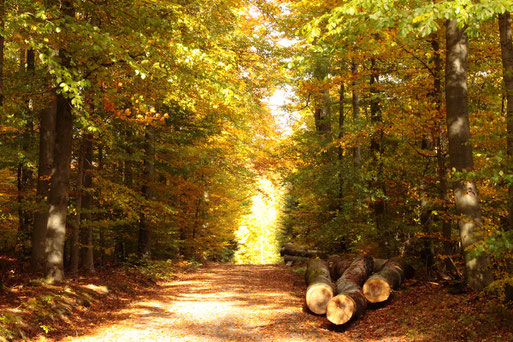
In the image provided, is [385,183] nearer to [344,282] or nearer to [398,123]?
[398,123]

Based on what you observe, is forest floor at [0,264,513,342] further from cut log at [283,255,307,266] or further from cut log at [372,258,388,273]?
cut log at [283,255,307,266]

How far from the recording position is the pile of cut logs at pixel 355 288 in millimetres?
8445

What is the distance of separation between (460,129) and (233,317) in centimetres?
664

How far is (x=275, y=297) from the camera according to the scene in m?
11.9

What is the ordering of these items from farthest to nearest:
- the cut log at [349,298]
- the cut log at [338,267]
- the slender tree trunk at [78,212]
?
the cut log at [338,267] → the slender tree trunk at [78,212] → the cut log at [349,298]

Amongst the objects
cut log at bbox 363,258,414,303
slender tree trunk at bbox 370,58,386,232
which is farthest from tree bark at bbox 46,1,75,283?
slender tree trunk at bbox 370,58,386,232

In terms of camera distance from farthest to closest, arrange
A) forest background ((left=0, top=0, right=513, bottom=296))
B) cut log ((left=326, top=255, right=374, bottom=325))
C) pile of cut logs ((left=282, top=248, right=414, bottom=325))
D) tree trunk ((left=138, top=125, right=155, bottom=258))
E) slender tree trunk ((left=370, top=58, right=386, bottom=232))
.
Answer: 1. tree trunk ((left=138, top=125, right=155, bottom=258))
2. slender tree trunk ((left=370, top=58, right=386, bottom=232))
3. pile of cut logs ((left=282, top=248, right=414, bottom=325))
4. cut log ((left=326, top=255, right=374, bottom=325))
5. forest background ((left=0, top=0, right=513, bottom=296))

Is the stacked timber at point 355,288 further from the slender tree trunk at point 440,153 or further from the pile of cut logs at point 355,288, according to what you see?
the slender tree trunk at point 440,153

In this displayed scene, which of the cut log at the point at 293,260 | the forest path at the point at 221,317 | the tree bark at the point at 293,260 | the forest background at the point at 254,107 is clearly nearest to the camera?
the forest background at the point at 254,107

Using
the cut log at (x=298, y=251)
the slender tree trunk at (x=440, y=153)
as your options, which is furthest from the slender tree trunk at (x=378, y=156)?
the cut log at (x=298, y=251)

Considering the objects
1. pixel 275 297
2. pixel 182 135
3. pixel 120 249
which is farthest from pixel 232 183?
pixel 275 297

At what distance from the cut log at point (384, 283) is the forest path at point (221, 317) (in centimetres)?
149

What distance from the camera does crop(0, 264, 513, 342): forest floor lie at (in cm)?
712

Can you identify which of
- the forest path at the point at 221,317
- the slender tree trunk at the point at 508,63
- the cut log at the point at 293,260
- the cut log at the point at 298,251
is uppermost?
the slender tree trunk at the point at 508,63
